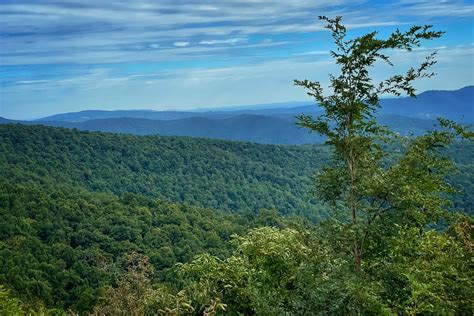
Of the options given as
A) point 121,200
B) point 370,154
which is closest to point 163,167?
point 121,200

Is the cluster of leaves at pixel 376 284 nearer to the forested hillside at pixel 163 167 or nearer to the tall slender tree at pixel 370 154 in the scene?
the tall slender tree at pixel 370 154

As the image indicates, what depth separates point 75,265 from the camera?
51906 mm

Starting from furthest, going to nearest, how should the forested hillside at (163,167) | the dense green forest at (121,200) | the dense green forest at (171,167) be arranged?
the forested hillside at (163,167) → the dense green forest at (171,167) → the dense green forest at (121,200)

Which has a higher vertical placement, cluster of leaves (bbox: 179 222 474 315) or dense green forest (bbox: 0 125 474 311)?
cluster of leaves (bbox: 179 222 474 315)

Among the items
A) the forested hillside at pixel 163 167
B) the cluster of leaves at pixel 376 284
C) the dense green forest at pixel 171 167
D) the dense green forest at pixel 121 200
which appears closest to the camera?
the cluster of leaves at pixel 376 284

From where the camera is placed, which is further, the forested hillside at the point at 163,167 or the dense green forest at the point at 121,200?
the forested hillside at the point at 163,167

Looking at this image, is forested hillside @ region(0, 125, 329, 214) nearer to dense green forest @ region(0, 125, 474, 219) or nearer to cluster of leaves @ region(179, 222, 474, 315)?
dense green forest @ region(0, 125, 474, 219)

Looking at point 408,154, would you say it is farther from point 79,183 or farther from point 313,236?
point 79,183

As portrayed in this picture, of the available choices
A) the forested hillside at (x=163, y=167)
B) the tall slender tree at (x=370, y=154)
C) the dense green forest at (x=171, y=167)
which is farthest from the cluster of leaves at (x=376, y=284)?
the forested hillside at (x=163, y=167)

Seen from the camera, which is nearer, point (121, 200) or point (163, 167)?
point (121, 200)

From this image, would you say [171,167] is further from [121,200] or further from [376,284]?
[376,284]

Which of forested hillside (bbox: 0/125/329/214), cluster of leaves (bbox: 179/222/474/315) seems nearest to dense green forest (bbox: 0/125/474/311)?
forested hillside (bbox: 0/125/329/214)

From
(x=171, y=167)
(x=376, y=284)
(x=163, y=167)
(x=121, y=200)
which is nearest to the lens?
(x=376, y=284)

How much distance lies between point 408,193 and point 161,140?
481ft
